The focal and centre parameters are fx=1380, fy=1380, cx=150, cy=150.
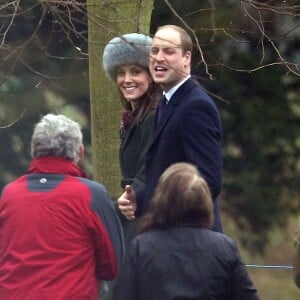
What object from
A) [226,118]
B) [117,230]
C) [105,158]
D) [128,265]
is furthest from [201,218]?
[226,118]

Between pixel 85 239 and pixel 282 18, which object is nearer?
pixel 85 239

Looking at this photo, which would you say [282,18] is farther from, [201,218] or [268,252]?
[201,218]

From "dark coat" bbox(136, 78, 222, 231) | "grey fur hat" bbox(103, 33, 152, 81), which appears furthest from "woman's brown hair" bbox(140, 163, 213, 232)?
"grey fur hat" bbox(103, 33, 152, 81)

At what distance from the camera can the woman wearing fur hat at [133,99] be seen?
638 centimetres

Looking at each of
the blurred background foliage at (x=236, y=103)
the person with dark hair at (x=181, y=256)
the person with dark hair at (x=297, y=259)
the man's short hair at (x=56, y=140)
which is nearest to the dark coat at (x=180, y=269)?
the person with dark hair at (x=181, y=256)

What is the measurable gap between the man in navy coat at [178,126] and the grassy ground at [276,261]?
17.2 ft

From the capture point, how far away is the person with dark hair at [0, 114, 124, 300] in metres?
5.91

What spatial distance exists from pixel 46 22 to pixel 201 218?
5418 millimetres

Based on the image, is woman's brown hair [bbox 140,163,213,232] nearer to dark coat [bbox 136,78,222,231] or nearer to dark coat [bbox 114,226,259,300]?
dark coat [bbox 114,226,259,300]

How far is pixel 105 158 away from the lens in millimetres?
8156

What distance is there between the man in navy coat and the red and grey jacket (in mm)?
229

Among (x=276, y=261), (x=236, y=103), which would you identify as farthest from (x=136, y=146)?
(x=276, y=261)

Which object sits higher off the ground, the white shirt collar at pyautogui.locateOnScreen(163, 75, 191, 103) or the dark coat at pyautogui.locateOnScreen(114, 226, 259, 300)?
the white shirt collar at pyautogui.locateOnScreen(163, 75, 191, 103)

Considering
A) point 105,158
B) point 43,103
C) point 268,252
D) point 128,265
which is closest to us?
point 128,265
